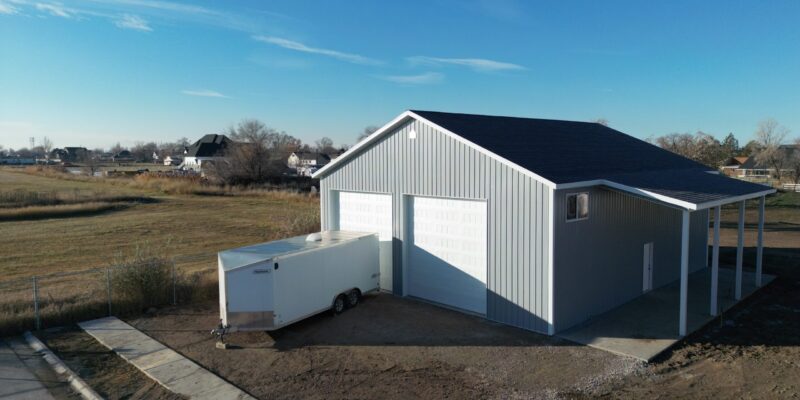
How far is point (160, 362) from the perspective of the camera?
9.23m

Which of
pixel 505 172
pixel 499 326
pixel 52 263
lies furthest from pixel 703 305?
pixel 52 263

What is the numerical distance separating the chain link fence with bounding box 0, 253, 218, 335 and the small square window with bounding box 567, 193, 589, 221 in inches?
363

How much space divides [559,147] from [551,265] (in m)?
4.68

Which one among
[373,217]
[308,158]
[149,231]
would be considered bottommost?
[149,231]

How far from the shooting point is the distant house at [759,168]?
2370 inches

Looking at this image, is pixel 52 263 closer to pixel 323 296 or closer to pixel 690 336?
pixel 323 296

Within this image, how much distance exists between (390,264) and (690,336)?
7.01m

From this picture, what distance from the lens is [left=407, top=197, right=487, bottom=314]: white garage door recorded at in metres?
11.8

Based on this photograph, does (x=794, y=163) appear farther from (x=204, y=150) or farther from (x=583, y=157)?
(x=204, y=150)

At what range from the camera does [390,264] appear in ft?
44.5

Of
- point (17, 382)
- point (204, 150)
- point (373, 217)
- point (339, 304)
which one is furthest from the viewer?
point (204, 150)

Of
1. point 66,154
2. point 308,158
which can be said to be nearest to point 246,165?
point 308,158

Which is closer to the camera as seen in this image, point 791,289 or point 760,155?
point 791,289

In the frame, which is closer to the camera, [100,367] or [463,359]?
[100,367]
